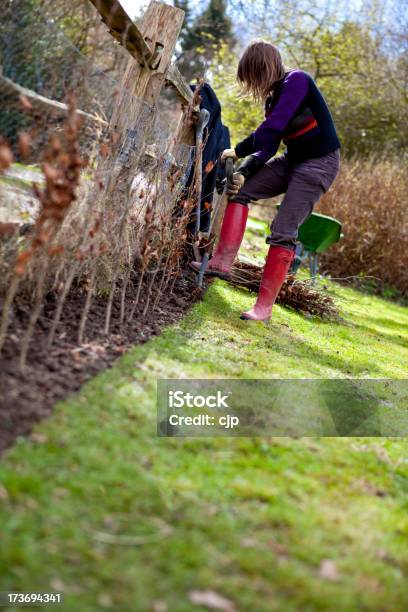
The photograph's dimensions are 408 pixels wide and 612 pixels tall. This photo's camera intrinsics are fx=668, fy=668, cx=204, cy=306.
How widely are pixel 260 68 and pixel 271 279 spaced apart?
54.3 inches

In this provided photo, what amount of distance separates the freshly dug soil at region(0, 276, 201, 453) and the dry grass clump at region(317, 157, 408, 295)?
9163mm

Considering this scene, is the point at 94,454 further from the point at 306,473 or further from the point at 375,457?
the point at 375,457

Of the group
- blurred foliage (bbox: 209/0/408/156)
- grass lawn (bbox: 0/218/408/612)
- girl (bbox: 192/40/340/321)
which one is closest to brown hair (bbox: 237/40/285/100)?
girl (bbox: 192/40/340/321)

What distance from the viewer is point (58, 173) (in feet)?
7.55

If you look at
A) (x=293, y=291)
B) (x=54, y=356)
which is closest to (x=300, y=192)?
(x=293, y=291)

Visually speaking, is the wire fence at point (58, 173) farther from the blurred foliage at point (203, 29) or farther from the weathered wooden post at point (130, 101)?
the blurred foliage at point (203, 29)

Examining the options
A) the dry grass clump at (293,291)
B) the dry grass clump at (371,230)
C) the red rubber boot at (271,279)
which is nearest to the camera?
the red rubber boot at (271,279)

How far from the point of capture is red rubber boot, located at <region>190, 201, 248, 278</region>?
4781mm

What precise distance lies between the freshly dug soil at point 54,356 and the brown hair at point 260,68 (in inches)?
68.5

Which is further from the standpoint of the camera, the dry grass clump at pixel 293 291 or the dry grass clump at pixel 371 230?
the dry grass clump at pixel 371 230

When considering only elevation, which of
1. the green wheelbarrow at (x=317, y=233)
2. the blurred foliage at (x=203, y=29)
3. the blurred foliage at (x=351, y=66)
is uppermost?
the blurred foliage at (x=203, y=29)

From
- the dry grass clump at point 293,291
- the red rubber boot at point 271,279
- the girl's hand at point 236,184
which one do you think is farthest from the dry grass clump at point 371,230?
the red rubber boot at point 271,279

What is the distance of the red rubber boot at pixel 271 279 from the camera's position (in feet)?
14.8

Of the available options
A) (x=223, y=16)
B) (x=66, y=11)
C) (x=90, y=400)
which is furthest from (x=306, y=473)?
(x=223, y=16)
